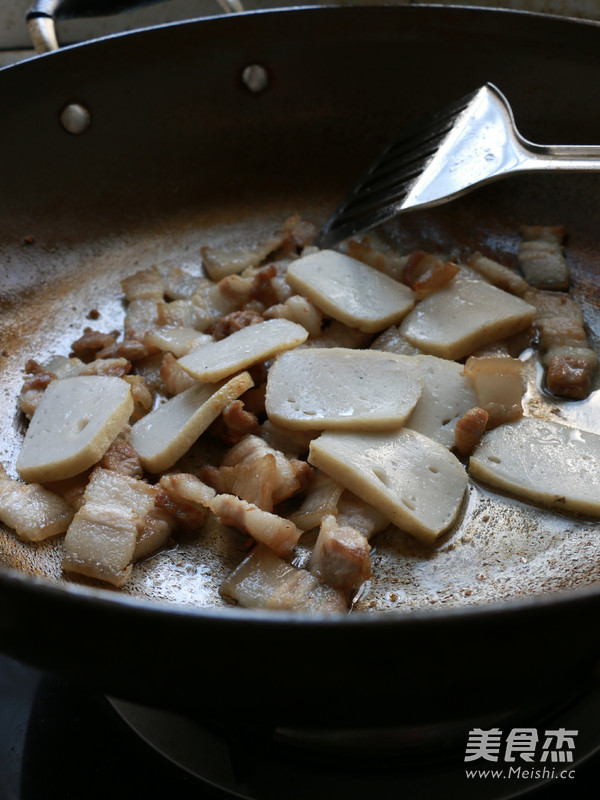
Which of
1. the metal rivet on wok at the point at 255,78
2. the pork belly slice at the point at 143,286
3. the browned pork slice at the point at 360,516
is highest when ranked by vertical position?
the metal rivet on wok at the point at 255,78

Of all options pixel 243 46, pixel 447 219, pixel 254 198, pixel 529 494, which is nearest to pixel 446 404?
pixel 529 494

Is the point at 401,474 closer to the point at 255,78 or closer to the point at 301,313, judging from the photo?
the point at 301,313

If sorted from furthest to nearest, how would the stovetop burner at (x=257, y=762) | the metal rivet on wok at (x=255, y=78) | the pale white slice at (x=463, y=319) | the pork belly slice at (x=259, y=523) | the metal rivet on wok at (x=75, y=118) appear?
1. the metal rivet on wok at (x=255, y=78)
2. the metal rivet on wok at (x=75, y=118)
3. the pale white slice at (x=463, y=319)
4. the pork belly slice at (x=259, y=523)
5. the stovetop burner at (x=257, y=762)

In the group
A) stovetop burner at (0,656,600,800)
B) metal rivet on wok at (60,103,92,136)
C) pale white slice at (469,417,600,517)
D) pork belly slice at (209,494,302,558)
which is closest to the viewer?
stovetop burner at (0,656,600,800)

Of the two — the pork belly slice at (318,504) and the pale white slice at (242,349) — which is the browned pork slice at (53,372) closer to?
the pale white slice at (242,349)

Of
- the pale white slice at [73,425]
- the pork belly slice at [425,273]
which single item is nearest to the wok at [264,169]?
the pale white slice at [73,425]

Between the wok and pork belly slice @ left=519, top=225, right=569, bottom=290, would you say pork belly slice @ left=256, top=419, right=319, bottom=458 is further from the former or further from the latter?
pork belly slice @ left=519, top=225, right=569, bottom=290

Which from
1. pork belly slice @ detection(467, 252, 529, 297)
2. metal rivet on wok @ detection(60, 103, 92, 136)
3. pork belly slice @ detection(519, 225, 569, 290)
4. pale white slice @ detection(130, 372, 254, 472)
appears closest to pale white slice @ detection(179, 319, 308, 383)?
pale white slice @ detection(130, 372, 254, 472)


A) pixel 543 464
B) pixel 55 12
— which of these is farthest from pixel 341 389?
pixel 55 12
